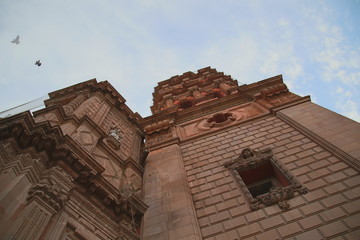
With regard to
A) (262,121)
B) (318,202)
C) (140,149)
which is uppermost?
(140,149)

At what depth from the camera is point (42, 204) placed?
20.9ft

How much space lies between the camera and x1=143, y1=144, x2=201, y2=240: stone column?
7742mm

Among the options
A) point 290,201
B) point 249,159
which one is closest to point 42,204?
point 290,201

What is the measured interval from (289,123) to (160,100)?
14454mm

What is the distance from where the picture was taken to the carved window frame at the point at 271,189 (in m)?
7.65

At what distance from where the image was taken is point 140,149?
1538 cm

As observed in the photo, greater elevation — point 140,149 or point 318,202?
point 140,149

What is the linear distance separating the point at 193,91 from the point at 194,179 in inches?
531

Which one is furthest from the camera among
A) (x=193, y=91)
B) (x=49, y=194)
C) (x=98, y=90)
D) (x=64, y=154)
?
(x=193, y=91)

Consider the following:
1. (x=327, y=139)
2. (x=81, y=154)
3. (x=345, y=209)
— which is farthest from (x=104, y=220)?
(x=327, y=139)

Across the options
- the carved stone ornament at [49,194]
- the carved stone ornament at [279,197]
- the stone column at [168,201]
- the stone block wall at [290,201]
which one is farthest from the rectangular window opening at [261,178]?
the carved stone ornament at [49,194]

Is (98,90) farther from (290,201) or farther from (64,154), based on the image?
(290,201)

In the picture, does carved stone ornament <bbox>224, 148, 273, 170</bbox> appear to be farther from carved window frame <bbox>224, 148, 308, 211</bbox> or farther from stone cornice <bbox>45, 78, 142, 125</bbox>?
stone cornice <bbox>45, 78, 142, 125</bbox>

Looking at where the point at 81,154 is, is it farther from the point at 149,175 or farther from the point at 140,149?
the point at 140,149
